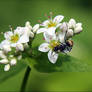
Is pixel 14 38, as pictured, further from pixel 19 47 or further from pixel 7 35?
pixel 19 47

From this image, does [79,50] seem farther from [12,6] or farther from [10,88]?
[12,6]

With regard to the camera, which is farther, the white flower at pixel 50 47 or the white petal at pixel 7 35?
the white petal at pixel 7 35

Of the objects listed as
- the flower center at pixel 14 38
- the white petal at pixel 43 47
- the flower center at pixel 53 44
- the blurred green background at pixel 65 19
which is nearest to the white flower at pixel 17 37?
the flower center at pixel 14 38

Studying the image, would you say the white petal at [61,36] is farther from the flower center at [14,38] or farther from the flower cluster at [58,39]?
the flower center at [14,38]

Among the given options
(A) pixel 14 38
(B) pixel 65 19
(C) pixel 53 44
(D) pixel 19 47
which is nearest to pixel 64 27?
(C) pixel 53 44

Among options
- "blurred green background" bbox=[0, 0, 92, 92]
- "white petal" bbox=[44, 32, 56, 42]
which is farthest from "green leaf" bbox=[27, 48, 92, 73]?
"blurred green background" bbox=[0, 0, 92, 92]

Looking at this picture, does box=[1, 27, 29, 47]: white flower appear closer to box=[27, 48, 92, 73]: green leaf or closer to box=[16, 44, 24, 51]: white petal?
box=[16, 44, 24, 51]: white petal

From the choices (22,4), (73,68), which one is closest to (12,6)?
(22,4)

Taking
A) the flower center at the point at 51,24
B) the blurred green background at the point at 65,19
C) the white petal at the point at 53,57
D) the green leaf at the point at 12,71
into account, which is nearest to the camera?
the white petal at the point at 53,57
